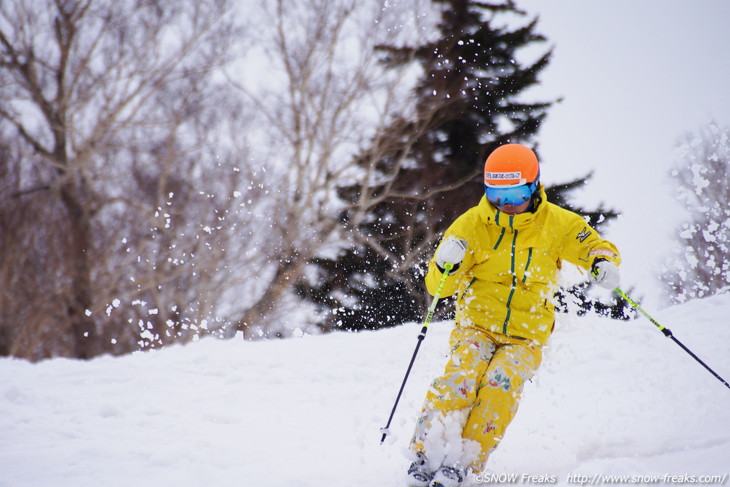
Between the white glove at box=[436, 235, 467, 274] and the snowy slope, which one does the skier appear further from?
the snowy slope

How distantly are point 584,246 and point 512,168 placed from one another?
23.1 inches

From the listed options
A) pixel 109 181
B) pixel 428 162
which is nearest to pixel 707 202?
pixel 428 162

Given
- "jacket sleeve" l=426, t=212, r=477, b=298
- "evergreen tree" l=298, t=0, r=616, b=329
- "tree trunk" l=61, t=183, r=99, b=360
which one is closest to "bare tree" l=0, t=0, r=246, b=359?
"tree trunk" l=61, t=183, r=99, b=360

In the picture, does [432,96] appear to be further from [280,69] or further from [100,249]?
[100,249]

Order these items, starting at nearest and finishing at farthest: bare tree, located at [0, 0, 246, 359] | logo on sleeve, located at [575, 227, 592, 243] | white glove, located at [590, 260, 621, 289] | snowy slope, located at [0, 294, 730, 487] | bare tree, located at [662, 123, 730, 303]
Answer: snowy slope, located at [0, 294, 730, 487]
white glove, located at [590, 260, 621, 289]
logo on sleeve, located at [575, 227, 592, 243]
bare tree, located at [0, 0, 246, 359]
bare tree, located at [662, 123, 730, 303]

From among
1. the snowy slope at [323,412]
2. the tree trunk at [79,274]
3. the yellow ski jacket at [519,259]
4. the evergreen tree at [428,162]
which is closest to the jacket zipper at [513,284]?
the yellow ski jacket at [519,259]

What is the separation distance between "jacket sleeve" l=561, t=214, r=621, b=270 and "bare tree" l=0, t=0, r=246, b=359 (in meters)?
9.48

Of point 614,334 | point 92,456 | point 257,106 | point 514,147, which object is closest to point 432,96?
point 257,106

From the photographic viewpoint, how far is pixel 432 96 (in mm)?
11672

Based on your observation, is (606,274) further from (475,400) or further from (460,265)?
(475,400)

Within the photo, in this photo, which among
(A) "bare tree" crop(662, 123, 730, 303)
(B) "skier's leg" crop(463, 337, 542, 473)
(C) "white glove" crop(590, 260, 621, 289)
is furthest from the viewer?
(A) "bare tree" crop(662, 123, 730, 303)

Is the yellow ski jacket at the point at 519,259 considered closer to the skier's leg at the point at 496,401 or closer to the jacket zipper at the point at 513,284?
the jacket zipper at the point at 513,284

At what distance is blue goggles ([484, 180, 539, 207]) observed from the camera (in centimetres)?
273

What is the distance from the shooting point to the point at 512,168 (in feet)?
8.96
